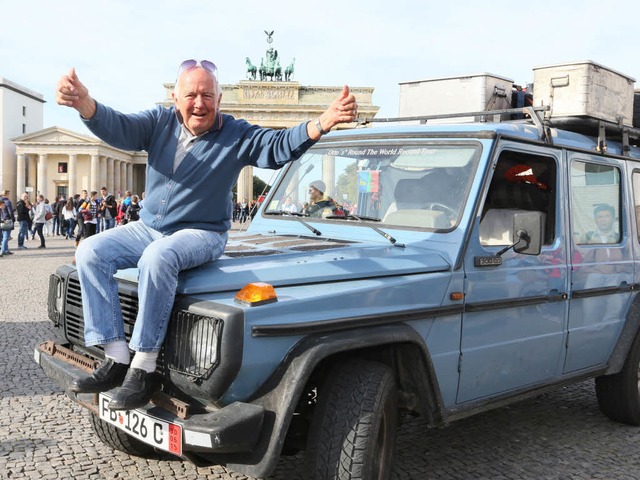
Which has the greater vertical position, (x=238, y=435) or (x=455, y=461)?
(x=238, y=435)

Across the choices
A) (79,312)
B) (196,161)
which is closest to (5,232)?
(79,312)

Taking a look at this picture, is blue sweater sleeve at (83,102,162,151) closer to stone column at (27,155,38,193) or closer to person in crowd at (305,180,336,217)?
person in crowd at (305,180,336,217)

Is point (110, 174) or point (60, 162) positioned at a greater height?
point (60, 162)

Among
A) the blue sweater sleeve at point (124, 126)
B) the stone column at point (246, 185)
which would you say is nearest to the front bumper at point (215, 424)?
the blue sweater sleeve at point (124, 126)

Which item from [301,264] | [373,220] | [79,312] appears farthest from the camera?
[373,220]

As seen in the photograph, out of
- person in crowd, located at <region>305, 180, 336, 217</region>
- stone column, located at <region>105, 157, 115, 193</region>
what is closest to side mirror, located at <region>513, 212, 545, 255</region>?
person in crowd, located at <region>305, 180, 336, 217</region>

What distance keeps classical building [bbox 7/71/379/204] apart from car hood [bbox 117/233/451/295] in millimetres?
62306

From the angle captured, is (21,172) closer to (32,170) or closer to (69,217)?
(32,170)

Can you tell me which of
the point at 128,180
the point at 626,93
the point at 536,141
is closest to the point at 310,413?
the point at 536,141

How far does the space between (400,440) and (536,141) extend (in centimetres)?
215

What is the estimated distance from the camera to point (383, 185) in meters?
4.09

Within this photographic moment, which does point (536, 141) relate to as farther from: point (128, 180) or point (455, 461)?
point (128, 180)

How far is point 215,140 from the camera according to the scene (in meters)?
3.36

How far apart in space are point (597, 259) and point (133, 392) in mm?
3230
